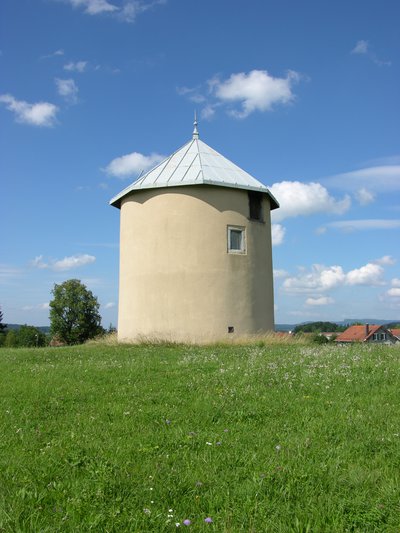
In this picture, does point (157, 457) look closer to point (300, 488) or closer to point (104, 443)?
point (104, 443)

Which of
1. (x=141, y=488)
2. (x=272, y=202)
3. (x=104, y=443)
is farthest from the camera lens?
(x=272, y=202)

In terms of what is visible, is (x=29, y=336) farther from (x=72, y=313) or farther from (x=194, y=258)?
(x=194, y=258)

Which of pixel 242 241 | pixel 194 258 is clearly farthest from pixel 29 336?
pixel 242 241

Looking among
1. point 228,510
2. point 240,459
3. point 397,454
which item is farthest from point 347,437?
point 228,510

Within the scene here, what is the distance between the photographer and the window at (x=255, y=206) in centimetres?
1872

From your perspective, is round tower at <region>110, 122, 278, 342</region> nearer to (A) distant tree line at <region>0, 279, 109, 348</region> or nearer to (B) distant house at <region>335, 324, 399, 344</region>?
(A) distant tree line at <region>0, 279, 109, 348</region>

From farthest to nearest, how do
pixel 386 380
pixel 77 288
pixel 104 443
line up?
pixel 77 288, pixel 386 380, pixel 104 443

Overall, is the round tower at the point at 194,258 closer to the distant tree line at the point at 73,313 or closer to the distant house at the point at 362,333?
the distant tree line at the point at 73,313

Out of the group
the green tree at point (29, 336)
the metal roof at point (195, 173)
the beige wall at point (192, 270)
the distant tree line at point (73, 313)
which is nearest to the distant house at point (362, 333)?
the distant tree line at point (73, 313)

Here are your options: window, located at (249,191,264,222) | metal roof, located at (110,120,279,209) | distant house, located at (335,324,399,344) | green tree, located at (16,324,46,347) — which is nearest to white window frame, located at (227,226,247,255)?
window, located at (249,191,264,222)

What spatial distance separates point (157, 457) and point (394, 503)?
2046mm

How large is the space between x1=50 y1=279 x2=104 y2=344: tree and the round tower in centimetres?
2809

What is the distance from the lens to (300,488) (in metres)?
3.97

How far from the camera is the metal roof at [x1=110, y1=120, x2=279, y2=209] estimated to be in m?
17.7
